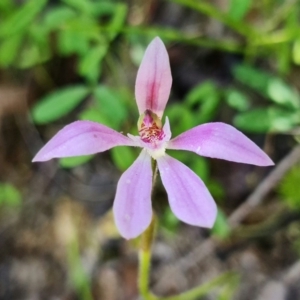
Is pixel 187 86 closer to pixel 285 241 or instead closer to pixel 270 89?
pixel 270 89

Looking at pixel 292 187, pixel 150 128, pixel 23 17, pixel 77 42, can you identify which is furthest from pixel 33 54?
pixel 150 128

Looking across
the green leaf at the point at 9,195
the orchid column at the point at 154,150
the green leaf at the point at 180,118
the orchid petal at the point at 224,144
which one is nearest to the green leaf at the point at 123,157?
the green leaf at the point at 180,118

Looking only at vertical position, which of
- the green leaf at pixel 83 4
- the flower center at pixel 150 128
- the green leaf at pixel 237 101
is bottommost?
the green leaf at pixel 237 101

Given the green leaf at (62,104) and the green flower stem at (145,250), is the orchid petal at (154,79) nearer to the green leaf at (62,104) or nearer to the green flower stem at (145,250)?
the green flower stem at (145,250)

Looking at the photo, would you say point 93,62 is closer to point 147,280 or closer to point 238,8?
point 238,8

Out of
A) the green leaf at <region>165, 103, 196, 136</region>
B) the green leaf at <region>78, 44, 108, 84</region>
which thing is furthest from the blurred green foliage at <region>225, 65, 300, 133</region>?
the green leaf at <region>78, 44, 108, 84</region>

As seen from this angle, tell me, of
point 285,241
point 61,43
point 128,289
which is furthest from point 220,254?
point 61,43

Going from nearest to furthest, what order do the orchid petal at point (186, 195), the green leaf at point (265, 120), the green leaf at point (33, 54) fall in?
1. the orchid petal at point (186, 195)
2. the green leaf at point (265, 120)
3. the green leaf at point (33, 54)

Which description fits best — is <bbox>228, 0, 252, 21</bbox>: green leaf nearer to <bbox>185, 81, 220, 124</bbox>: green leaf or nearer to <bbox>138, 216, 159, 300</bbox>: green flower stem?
<bbox>185, 81, 220, 124</bbox>: green leaf
